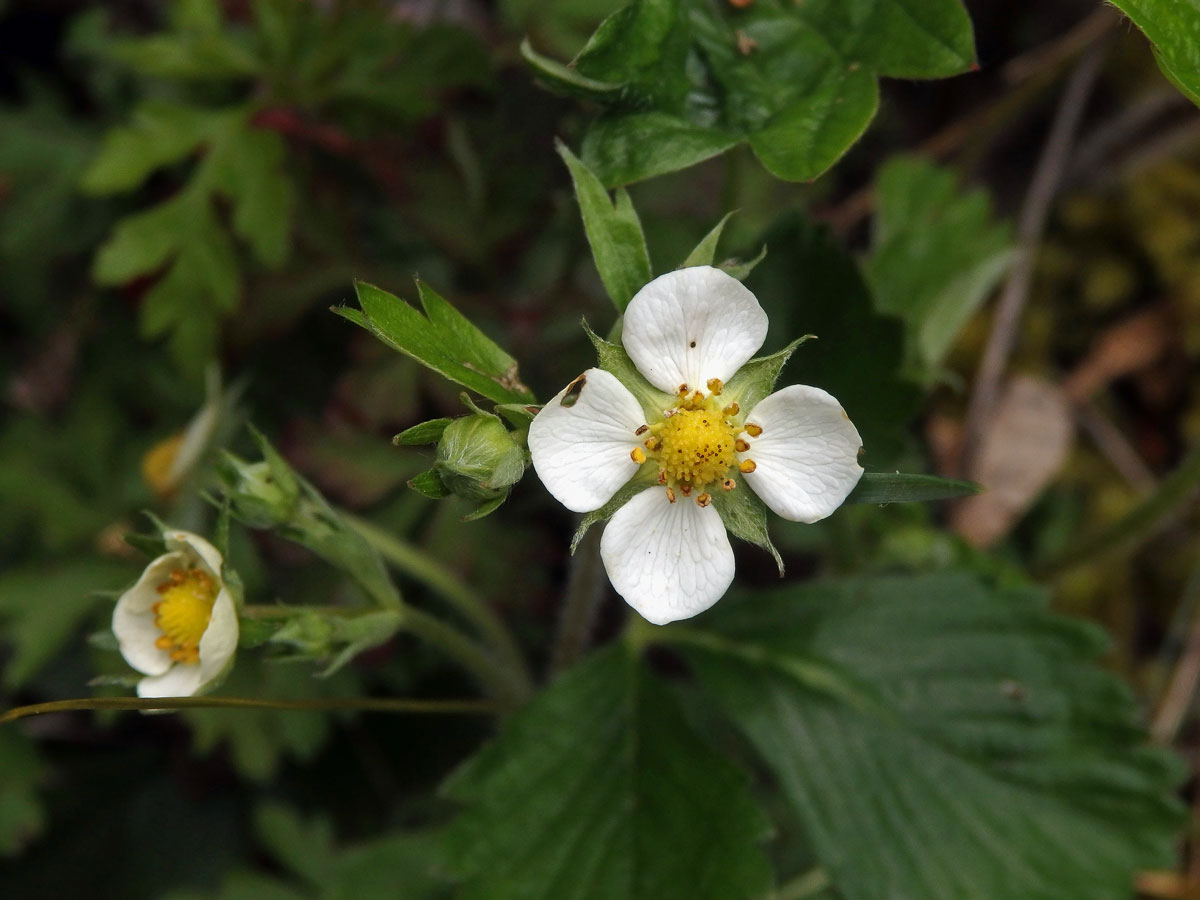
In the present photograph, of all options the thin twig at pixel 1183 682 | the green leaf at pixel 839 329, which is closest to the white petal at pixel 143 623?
the green leaf at pixel 839 329

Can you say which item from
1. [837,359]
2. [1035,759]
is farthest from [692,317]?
[1035,759]

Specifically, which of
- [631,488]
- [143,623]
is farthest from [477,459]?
[143,623]

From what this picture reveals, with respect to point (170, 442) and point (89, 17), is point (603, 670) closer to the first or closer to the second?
point (170, 442)

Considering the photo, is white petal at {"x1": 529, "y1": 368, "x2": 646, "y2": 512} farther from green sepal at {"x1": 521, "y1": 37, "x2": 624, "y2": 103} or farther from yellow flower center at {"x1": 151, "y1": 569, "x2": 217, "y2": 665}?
yellow flower center at {"x1": 151, "y1": 569, "x2": 217, "y2": 665}

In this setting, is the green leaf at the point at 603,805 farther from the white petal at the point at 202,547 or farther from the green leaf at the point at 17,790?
the green leaf at the point at 17,790

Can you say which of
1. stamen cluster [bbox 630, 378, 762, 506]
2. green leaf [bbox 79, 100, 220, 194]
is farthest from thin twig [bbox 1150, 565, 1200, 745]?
green leaf [bbox 79, 100, 220, 194]
